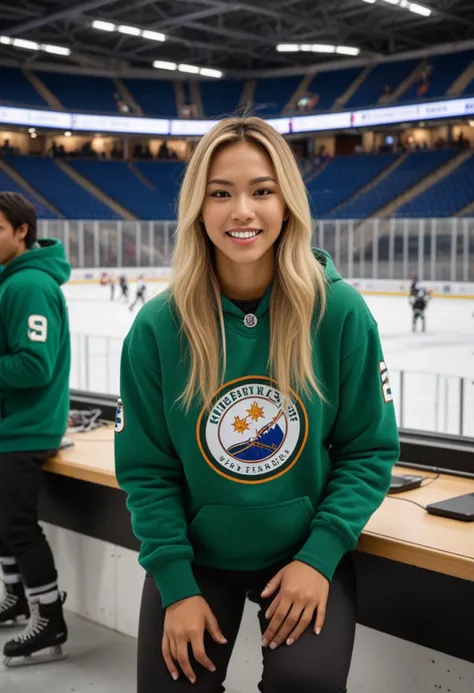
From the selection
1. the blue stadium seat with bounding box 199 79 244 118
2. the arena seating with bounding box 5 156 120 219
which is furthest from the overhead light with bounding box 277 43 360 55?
the arena seating with bounding box 5 156 120 219

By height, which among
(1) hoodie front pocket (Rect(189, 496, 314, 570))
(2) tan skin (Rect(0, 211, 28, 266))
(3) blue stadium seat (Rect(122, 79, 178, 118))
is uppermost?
(3) blue stadium seat (Rect(122, 79, 178, 118))

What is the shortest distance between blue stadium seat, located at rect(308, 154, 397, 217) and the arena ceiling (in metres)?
2.49

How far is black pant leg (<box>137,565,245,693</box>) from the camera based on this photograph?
4.11 ft

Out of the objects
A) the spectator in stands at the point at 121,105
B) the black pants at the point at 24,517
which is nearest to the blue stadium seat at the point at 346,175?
the spectator in stands at the point at 121,105

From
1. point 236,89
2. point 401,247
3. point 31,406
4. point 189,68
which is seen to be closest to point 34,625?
point 31,406

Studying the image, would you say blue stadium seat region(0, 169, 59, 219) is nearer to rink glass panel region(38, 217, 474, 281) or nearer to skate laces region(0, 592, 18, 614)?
rink glass panel region(38, 217, 474, 281)

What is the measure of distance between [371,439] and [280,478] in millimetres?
167

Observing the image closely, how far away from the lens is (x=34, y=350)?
6.95ft

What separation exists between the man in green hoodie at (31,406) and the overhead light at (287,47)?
17.3m

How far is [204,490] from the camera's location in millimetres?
1352

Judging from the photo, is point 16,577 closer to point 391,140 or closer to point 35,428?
point 35,428

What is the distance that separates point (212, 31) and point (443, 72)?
20.6ft

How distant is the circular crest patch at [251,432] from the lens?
134 cm

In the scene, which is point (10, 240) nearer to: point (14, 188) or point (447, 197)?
point (447, 197)
